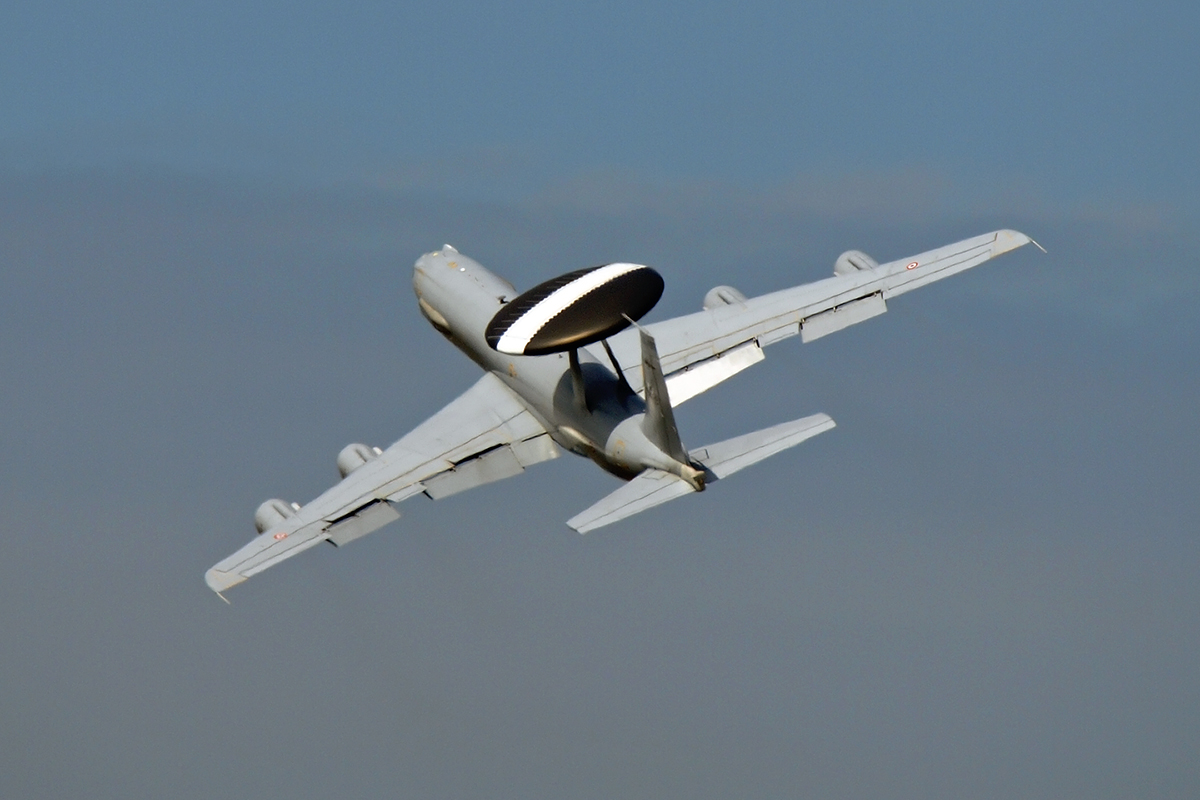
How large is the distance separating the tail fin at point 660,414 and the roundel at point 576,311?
2.09 metres

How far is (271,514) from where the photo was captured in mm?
91750

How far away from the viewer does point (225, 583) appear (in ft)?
290

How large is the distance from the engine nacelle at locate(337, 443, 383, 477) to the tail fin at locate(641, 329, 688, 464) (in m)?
11.4

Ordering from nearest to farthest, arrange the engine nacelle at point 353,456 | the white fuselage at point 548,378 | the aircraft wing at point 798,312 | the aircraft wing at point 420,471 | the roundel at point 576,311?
the roundel at point 576,311, the white fuselage at point 548,378, the aircraft wing at point 420,471, the engine nacelle at point 353,456, the aircraft wing at point 798,312

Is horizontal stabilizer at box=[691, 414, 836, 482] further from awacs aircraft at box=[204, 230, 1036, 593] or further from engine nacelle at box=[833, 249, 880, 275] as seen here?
engine nacelle at box=[833, 249, 880, 275]

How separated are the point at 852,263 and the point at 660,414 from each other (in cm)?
1675

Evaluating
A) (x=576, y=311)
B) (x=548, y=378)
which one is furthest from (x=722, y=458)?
(x=548, y=378)

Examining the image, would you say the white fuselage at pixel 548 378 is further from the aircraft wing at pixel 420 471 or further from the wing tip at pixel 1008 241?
the wing tip at pixel 1008 241

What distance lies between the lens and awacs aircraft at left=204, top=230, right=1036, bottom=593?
86875 millimetres

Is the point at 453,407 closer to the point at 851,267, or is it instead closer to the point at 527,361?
the point at 527,361

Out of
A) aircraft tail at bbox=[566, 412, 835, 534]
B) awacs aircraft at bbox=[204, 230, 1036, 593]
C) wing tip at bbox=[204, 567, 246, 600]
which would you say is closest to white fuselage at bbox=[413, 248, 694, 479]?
awacs aircraft at bbox=[204, 230, 1036, 593]

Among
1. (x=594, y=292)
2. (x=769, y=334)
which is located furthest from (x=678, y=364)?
(x=594, y=292)

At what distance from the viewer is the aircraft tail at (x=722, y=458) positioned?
8562 cm

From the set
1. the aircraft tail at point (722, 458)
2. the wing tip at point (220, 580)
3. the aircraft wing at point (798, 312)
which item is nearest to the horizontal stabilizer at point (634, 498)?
the aircraft tail at point (722, 458)
